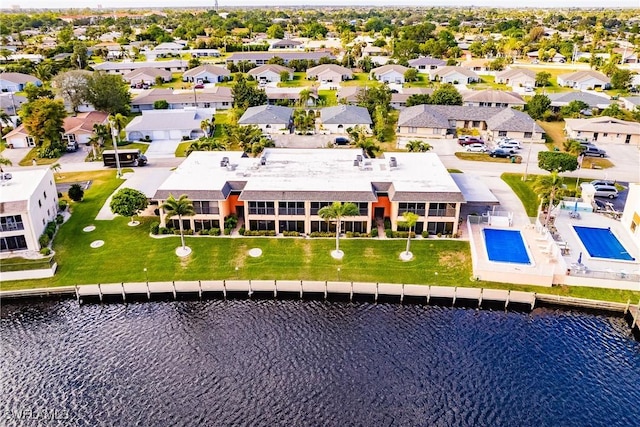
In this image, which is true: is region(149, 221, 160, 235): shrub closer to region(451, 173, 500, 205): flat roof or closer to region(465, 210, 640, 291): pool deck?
region(465, 210, 640, 291): pool deck

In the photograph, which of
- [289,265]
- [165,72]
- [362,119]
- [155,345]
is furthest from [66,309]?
[165,72]

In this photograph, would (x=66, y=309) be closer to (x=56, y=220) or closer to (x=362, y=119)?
(x=56, y=220)

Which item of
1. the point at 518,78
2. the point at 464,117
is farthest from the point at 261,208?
the point at 518,78

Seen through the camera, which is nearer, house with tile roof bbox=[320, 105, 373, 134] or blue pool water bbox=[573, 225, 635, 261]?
A: blue pool water bbox=[573, 225, 635, 261]

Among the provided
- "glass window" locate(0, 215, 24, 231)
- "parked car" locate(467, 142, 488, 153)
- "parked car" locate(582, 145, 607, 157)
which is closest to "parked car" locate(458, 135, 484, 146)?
"parked car" locate(467, 142, 488, 153)

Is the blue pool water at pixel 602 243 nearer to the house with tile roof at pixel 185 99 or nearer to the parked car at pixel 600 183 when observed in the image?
the parked car at pixel 600 183

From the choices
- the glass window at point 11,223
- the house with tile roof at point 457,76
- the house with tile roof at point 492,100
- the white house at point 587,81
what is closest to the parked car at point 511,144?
the house with tile roof at point 492,100

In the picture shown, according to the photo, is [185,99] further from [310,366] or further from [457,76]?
[310,366]
